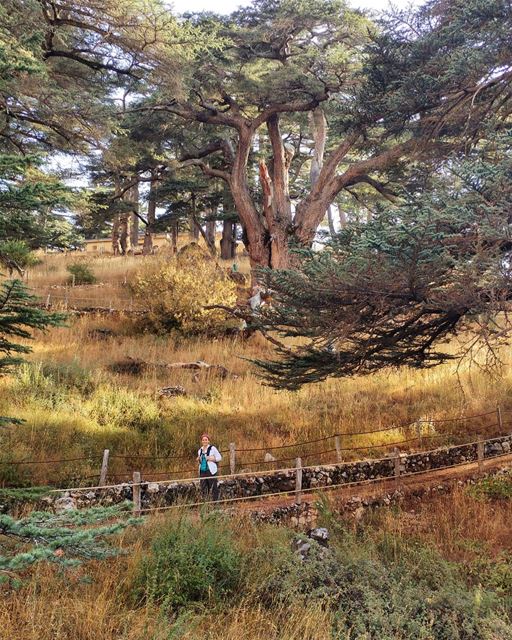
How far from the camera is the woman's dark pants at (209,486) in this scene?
791cm

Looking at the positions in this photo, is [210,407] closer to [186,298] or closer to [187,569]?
[186,298]

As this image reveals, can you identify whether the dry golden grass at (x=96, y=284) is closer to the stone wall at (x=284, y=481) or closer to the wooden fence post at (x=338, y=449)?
the stone wall at (x=284, y=481)

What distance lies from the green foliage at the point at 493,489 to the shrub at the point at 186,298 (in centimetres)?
1081

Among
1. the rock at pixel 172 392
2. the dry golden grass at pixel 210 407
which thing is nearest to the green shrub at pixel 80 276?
the dry golden grass at pixel 210 407

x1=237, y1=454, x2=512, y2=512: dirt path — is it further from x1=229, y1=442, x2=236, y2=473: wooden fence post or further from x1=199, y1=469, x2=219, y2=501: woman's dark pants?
x1=229, y1=442, x2=236, y2=473: wooden fence post

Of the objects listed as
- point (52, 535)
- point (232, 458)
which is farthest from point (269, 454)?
point (52, 535)

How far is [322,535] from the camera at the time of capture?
249 inches

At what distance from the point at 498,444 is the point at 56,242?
37.2 ft

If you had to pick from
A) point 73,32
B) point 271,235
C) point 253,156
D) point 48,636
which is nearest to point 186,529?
point 48,636

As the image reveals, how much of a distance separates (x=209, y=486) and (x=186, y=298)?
391 inches

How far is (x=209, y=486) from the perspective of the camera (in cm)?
808

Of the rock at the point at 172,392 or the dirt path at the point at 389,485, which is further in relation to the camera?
the rock at the point at 172,392

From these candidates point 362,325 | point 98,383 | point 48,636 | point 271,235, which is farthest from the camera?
point 271,235

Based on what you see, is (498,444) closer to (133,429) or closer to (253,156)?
(133,429)
